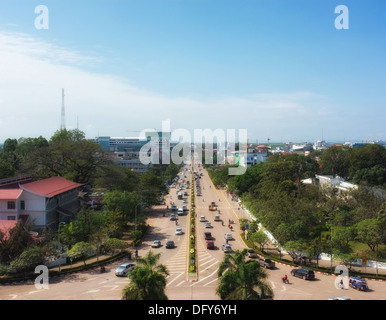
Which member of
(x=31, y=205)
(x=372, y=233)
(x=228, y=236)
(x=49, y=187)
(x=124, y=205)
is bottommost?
(x=228, y=236)

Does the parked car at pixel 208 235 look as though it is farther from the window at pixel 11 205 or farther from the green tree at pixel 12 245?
the window at pixel 11 205

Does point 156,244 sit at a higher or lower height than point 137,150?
lower

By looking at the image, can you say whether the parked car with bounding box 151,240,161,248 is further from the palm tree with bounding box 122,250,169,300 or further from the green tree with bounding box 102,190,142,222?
the palm tree with bounding box 122,250,169,300

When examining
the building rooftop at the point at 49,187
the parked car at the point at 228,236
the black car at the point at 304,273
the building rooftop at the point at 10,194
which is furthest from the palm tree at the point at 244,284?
the building rooftop at the point at 10,194

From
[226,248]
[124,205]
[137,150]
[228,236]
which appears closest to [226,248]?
[226,248]

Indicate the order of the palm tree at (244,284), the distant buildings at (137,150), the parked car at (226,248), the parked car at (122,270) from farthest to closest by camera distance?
the distant buildings at (137,150)
the parked car at (226,248)
the parked car at (122,270)
the palm tree at (244,284)

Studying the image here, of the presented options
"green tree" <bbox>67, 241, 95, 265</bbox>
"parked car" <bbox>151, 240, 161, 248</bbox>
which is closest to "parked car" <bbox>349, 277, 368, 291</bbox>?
"parked car" <bbox>151, 240, 161, 248</bbox>

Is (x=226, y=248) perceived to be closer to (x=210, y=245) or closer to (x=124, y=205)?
(x=210, y=245)

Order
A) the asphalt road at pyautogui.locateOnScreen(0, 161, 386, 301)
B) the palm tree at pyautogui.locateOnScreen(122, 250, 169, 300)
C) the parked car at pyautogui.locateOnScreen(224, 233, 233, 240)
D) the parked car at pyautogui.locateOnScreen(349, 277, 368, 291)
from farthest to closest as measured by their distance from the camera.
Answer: the parked car at pyautogui.locateOnScreen(224, 233, 233, 240), the parked car at pyautogui.locateOnScreen(349, 277, 368, 291), the asphalt road at pyautogui.locateOnScreen(0, 161, 386, 301), the palm tree at pyautogui.locateOnScreen(122, 250, 169, 300)
